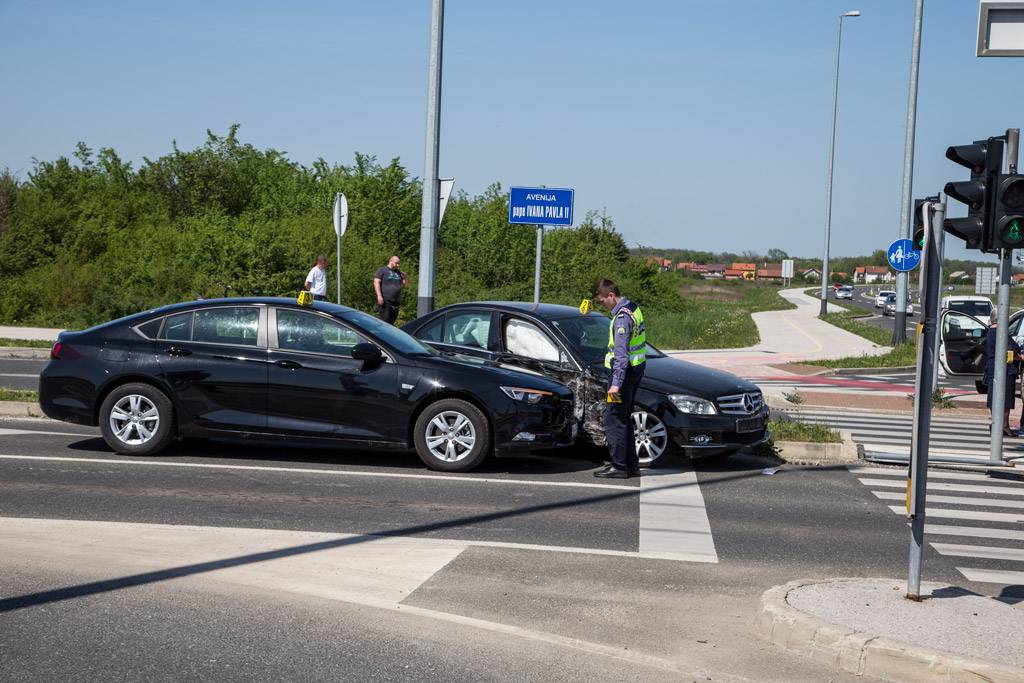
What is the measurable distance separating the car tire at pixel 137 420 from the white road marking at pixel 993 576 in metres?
6.96

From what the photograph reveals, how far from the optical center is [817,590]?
6.29m

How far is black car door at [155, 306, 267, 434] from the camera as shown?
1059cm

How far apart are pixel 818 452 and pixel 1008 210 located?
3.23m

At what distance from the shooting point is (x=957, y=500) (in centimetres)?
1030

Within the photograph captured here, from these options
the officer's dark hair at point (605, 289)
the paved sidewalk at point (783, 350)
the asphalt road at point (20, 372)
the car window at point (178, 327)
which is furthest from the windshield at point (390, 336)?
the paved sidewalk at point (783, 350)

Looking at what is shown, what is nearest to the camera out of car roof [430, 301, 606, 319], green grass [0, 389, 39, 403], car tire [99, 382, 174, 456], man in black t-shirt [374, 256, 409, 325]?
car tire [99, 382, 174, 456]

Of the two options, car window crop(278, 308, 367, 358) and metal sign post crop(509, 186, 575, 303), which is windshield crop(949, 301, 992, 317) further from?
car window crop(278, 308, 367, 358)

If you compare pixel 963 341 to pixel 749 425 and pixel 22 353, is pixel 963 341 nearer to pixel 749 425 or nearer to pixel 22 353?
pixel 749 425

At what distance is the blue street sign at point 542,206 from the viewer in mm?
16641

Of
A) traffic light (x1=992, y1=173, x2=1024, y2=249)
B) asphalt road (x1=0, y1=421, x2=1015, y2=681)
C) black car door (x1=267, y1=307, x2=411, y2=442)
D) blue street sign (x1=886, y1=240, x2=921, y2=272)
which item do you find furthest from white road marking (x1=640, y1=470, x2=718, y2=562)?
blue street sign (x1=886, y1=240, x2=921, y2=272)

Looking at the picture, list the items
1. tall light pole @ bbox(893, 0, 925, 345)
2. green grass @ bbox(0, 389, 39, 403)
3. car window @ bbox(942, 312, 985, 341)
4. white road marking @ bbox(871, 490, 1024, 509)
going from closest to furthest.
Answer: white road marking @ bbox(871, 490, 1024, 509), green grass @ bbox(0, 389, 39, 403), car window @ bbox(942, 312, 985, 341), tall light pole @ bbox(893, 0, 925, 345)

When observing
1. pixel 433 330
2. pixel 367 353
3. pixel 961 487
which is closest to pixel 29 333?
pixel 433 330

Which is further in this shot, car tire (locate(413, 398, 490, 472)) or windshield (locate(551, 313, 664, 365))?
windshield (locate(551, 313, 664, 365))

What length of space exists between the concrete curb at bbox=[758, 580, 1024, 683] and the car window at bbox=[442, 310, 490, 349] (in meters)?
6.68
